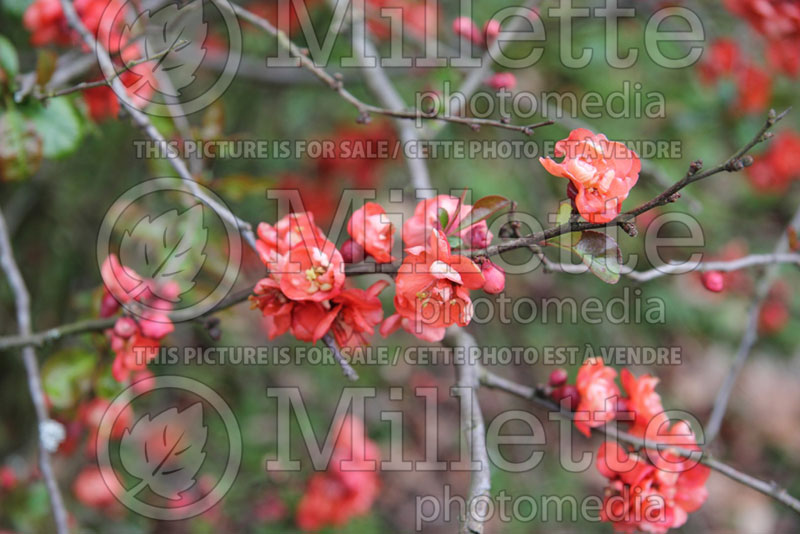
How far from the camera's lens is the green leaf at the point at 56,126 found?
4.89 ft

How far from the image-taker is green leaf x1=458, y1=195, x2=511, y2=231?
1.07 meters

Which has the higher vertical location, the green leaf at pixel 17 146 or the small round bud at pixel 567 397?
the green leaf at pixel 17 146

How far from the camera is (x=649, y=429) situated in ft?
4.11

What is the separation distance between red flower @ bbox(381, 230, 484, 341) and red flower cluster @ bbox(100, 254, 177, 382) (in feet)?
1.64

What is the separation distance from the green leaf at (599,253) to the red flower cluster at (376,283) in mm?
127

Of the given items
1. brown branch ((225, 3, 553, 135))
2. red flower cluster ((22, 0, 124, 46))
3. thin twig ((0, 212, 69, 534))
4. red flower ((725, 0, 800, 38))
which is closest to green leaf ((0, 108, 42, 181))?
thin twig ((0, 212, 69, 534))

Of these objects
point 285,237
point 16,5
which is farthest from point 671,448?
point 16,5

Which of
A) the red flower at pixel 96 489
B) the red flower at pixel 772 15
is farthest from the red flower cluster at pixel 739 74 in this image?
the red flower at pixel 96 489

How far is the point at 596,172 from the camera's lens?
0.95 meters

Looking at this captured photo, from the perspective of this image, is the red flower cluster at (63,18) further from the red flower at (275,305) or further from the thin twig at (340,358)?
the thin twig at (340,358)

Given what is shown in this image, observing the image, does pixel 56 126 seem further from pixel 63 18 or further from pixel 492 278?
pixel 492 278

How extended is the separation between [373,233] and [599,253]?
369 mm

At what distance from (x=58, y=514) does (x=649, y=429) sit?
1.17 meters

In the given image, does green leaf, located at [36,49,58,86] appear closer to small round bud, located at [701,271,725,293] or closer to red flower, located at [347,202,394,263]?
red flower, located at [347,202,394,263]
